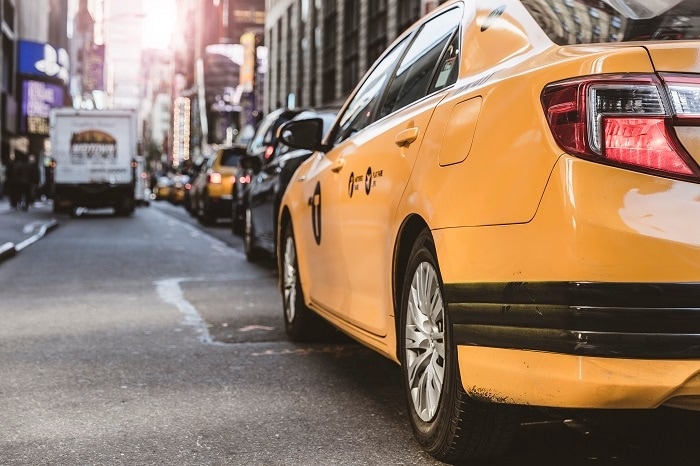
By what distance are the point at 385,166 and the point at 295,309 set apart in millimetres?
2203

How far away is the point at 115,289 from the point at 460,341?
657 centimetres

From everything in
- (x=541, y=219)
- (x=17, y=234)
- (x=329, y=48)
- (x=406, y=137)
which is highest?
(x=329, y=48)

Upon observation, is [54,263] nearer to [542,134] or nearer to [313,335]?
[313,335]

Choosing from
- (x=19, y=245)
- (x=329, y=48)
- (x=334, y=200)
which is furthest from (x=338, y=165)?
(x=329, y=48)

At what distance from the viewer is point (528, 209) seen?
2.77 meters

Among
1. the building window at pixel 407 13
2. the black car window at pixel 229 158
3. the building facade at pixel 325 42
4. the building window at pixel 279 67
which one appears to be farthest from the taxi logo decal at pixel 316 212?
the building window at pixel 279 67

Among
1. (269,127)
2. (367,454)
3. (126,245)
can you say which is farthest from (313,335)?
(126,245)

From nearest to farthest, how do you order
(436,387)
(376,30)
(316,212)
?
1. (436,387)
2. (316,212)
3. (376,30)

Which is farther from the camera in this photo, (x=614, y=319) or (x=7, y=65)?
(x=7, y=65)

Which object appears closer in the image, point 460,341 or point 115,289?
point 460,341

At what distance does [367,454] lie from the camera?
3.63 meters

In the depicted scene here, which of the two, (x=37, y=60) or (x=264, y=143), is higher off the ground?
(x=37, y=60)

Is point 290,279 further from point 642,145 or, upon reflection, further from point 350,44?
point 350,44

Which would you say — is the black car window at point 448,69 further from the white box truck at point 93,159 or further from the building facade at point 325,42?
the white box truck at point 93,159
